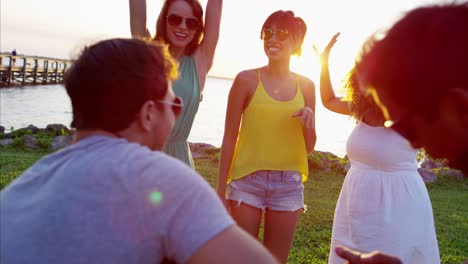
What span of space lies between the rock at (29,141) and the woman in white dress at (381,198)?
10.3 m

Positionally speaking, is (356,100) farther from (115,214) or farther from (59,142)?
(59,142)

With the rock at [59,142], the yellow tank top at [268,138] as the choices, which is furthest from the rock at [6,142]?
the yellow tank top at [268,138]

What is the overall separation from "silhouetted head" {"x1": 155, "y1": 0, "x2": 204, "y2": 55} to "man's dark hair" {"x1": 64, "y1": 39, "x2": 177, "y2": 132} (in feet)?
6.24

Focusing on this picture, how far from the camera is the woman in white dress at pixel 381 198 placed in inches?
131

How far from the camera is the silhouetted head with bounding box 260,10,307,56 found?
3838 millimetres

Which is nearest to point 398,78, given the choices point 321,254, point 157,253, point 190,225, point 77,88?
point 190,225

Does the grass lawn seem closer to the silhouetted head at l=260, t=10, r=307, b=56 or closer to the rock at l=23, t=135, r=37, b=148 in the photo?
the rock at l=23, t=135, r=37, b=148

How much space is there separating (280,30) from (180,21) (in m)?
0.81

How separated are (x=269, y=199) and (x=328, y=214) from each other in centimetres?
432

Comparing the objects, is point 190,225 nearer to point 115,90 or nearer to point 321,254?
point 115,90

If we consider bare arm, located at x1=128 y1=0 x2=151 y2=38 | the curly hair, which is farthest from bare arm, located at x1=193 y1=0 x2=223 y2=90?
the curly hair

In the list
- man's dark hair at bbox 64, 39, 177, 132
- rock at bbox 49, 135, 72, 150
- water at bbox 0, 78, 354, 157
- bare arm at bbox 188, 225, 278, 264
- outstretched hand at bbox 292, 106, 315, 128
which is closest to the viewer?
bare arm at bbox 188, 225, 278, 264

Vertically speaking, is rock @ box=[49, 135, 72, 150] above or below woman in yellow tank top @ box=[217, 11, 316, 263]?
below

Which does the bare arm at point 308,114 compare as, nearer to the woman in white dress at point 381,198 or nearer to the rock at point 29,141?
the woman in white dress at point 381,198
